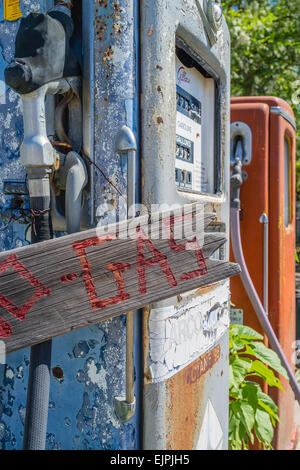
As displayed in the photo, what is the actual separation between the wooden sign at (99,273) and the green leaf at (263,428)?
1336 mm

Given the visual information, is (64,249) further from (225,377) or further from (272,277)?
(272,277)

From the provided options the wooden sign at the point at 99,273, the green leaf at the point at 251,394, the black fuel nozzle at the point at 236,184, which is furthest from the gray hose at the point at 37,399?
the black fuel nozzle at the point at 236,184

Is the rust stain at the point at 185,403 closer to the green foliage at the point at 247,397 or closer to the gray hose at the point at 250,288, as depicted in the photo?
the green foliage at the point at 247,397

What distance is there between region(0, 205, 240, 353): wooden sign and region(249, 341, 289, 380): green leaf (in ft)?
4.65

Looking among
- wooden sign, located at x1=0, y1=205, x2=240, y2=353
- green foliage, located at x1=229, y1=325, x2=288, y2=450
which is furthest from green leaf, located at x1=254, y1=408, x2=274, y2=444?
wooden sign, located at x1=0, y1=205, x2=240, y2=353

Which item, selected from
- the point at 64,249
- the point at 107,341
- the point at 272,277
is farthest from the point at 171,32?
the point at 272,277

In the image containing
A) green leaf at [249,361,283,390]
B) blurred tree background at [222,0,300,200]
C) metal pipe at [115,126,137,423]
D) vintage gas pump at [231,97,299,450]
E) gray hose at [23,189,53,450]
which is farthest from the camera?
blurred tree background at [222,0,300,200]

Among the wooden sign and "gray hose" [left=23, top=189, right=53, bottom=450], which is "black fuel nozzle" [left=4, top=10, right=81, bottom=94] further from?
"gray hose" [left=23, top=189, right=53, bottom=450]

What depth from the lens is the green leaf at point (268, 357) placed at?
8.14ft

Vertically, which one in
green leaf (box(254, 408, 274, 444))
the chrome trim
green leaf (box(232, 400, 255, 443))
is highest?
the chrome trim

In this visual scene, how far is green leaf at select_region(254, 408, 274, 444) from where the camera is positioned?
2.26m

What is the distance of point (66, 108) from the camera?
139 cm

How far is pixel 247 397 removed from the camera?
2.36 meters

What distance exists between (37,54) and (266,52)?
7.69 meters
